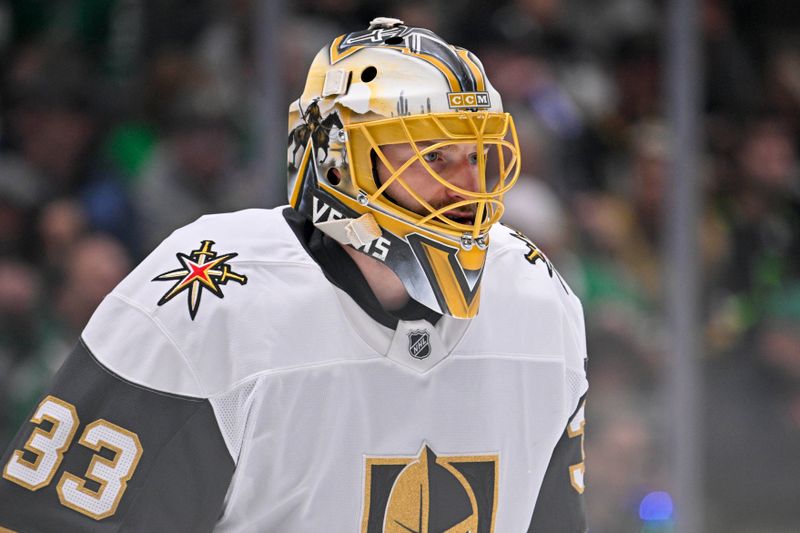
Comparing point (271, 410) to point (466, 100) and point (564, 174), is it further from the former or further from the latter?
point (564, 174)

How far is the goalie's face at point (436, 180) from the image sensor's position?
1715 millimetres

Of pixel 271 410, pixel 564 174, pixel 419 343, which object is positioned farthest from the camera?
pixel 564 174

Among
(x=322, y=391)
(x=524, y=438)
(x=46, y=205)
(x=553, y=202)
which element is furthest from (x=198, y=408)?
(x=553, y=202)

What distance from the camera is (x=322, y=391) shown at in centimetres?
167

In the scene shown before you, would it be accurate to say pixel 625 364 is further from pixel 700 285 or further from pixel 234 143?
pixel 234 143

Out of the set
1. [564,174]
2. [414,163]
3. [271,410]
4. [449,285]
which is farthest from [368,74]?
[564,174]

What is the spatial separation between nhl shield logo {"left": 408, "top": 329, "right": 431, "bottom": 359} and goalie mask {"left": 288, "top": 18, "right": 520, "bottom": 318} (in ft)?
0.17

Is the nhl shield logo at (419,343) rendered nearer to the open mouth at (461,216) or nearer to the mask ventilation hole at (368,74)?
the open mouth at (461,216)

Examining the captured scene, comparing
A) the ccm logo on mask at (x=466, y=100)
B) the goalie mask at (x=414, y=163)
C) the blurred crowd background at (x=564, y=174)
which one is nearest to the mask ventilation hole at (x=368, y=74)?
the goalie mask at (x=414, y=163)

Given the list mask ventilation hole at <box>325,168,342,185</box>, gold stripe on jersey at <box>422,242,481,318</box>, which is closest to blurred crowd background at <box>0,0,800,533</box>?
mask ventilation hole at <box>325,168,342,185</box>

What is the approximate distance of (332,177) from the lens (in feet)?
5.84

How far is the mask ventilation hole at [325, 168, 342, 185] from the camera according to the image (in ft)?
5.81

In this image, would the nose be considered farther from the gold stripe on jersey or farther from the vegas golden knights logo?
the vegas golden knights logo

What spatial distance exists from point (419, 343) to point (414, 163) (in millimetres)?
247
